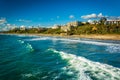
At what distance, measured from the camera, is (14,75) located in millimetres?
16875

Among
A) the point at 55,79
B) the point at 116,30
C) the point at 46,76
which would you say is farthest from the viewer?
the point at 116,30

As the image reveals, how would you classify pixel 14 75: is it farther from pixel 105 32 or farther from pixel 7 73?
pixel 105 32

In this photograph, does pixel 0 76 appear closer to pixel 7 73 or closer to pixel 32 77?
pixel 7 73

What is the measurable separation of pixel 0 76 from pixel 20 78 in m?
2.35

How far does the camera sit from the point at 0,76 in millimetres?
16484

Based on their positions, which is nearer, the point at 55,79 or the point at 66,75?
the point at 55,79

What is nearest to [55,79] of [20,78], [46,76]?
[46,76]

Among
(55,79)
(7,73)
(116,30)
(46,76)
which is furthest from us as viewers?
(116,30)

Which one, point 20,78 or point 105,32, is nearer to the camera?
point 20,78

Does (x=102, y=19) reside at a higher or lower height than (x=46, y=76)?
higher

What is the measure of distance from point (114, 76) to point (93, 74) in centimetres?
206

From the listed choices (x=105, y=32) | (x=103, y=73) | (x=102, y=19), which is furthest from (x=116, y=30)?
(x=103, y=73)

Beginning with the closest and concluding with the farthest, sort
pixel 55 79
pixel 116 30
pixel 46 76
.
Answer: pixel 55 79 < pixel 46 76 < pixel 116 30

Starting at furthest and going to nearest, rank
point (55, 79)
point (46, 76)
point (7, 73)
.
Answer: point (7, 73), point (46, 76), point (55, 79)
